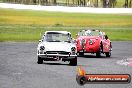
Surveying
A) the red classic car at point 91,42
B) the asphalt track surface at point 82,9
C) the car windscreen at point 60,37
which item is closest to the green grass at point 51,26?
the asphalt track surface at point 82,9

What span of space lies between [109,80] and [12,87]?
535 cm

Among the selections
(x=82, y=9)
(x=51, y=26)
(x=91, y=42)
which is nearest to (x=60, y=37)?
(x=91, y=42)

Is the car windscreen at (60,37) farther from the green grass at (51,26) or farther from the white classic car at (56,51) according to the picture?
the green grass at (51,26)

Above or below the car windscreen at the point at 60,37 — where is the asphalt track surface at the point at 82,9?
below

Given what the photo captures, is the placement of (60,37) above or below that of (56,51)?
above

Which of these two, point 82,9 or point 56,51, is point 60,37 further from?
point 82,9

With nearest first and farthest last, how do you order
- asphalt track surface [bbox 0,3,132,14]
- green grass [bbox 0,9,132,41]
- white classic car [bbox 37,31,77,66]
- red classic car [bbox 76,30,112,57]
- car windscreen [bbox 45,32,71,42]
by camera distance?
white classic car [bbox 37,31,77,66] < car windscreen [bbox 45,32,71,42] < red classic car [bbox 76,30,112,57] < green grass [bbox 0,9,132,41] < asphalt track surface [bbox 0,3,132,14]

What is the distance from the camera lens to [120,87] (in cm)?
1581

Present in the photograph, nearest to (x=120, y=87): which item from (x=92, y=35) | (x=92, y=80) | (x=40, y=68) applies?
(x=92, y=80)

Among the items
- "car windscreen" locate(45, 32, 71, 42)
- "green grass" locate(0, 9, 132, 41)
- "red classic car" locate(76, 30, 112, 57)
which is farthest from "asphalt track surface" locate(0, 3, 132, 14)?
"car windscreen" locate(45, 32, 71, 42)

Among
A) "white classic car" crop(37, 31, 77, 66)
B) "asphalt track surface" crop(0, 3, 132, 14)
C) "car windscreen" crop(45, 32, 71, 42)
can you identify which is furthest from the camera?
"asphalt track surface" crop(0, 3, 132, 14)

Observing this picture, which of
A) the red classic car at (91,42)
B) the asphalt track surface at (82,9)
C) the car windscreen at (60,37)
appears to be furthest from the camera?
the asphalt track surface at (82,9)

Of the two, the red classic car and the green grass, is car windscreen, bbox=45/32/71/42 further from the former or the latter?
the green grass

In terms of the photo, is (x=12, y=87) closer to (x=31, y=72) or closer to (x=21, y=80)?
(x=21, y=80)
